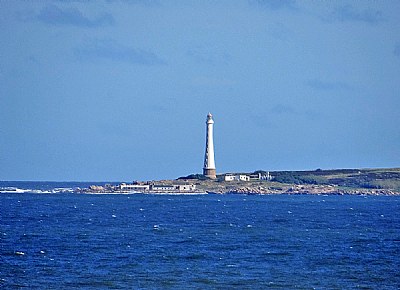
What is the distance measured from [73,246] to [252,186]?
136721 millimetres

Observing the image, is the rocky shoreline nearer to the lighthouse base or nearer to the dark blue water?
the lighthouse base

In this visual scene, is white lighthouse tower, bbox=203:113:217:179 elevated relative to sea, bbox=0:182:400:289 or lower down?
elevated

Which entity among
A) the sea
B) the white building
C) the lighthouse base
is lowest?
the sea

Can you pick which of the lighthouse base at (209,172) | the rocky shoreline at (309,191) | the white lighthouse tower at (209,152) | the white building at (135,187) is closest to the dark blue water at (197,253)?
the white lighthouse tower at (209,152)

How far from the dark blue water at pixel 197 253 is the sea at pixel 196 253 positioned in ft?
0.20

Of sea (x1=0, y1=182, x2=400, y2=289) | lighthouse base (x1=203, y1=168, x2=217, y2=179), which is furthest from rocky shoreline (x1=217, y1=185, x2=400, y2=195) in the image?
sea (x1=0, y1=182, x2=400, y2=289)

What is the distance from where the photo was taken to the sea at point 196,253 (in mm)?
45656

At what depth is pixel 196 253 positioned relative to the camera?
5809cm

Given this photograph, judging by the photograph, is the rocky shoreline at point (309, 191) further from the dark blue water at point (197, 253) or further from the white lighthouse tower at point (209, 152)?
the dark blue water at point (197, 253)

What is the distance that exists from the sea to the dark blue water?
6 centimetres

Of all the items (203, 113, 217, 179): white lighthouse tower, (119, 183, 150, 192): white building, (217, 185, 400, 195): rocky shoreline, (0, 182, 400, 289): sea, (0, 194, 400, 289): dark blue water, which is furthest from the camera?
(119, 183, 150, 192): white building

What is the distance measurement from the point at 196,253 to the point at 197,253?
74 millimetres

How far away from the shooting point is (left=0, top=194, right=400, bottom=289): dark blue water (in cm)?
4581

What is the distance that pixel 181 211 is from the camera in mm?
112500
